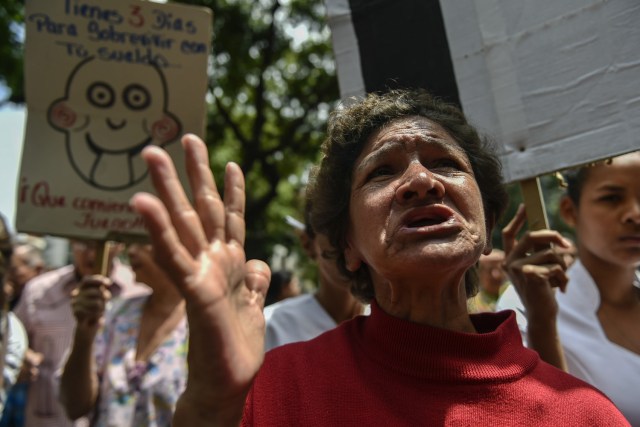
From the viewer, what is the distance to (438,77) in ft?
8.00

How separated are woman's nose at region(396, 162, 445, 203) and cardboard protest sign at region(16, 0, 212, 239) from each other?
1614 millimetres

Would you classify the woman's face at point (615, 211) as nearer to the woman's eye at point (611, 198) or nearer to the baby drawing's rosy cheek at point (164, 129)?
the woman's eye at point (611, 198)

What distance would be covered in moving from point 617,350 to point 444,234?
1027 millimetres

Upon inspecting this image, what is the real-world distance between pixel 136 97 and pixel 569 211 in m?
2.21

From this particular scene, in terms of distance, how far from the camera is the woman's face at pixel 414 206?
1.56 m

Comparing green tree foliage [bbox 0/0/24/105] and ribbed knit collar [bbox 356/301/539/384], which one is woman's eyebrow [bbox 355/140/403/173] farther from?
green tree foliage [bbox 0/0/24/105]

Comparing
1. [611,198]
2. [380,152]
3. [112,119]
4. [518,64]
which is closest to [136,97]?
[112,119]

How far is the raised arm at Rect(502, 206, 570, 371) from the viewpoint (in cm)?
202

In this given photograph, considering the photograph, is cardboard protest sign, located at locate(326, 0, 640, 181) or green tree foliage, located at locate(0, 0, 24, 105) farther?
green tree foliage, located at locate(0, 0, 24, 105)

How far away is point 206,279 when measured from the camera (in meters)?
1.06

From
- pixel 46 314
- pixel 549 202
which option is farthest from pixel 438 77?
pixel 549 202

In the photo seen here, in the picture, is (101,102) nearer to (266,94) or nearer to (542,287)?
(542,287)

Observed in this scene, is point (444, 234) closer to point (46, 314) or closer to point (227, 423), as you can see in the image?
point (227, 423)

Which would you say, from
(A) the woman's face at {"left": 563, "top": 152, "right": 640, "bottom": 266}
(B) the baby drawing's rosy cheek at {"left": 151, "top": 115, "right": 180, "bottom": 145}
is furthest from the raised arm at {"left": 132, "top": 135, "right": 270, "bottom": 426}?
(B) the baby drawing's rosy cheek at {"left": 151, "top": 115, "right": 180, "bottom": 145}
